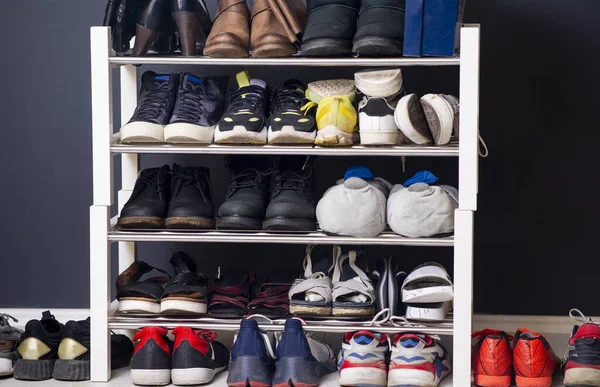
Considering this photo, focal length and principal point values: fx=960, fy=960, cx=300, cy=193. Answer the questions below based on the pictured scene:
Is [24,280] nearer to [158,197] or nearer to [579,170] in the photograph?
[158,197]

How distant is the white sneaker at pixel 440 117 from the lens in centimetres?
317

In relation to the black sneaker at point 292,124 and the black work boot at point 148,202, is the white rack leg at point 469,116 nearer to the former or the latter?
the black sneaker at point 292,124

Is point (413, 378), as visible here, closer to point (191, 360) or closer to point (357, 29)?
point (191, 360)

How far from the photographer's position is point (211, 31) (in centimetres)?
329

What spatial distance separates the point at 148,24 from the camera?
129 inches

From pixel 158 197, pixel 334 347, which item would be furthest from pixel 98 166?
pixel 334 347

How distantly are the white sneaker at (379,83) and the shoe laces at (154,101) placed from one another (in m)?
0.68

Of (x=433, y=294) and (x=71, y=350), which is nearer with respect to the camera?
(x=433, y=294)

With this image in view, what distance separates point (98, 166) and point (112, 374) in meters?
0.73

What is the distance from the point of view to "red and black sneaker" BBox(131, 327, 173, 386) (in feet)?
10.4

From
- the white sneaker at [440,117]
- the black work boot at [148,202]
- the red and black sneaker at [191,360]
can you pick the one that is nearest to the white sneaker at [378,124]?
the white sneaker at [440,117]

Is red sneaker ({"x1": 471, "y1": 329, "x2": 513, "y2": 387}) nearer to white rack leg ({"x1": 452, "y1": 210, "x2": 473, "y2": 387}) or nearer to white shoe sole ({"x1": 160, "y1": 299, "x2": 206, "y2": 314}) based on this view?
white rack leg ({"x1": 452, "y1": 210, "x2": 473, "y2": 387})

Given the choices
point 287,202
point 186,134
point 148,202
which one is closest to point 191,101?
point 186,134

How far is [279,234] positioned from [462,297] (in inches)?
25.6
